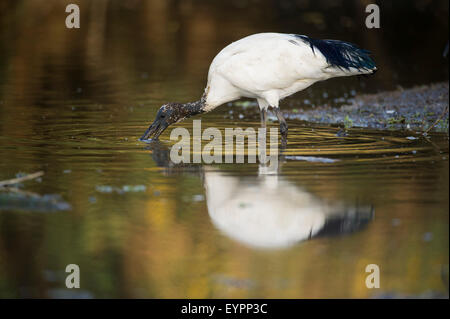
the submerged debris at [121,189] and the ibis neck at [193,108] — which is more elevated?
the ibis neck at [193,108]

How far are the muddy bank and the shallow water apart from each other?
2.15 ft

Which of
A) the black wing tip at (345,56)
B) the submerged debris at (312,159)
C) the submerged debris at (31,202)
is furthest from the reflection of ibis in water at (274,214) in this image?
the black wing tip at (345,56)

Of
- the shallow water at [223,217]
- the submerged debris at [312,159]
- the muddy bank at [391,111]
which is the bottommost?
the shallow water at [223,217]

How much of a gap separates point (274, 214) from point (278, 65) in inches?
150

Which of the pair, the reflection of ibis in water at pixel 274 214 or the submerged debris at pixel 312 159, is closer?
the reflection of ibis in water at pixel 274 214

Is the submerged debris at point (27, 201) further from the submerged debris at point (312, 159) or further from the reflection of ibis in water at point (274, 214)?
the submerged debris at point (312, 159)

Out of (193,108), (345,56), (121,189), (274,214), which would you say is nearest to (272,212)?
(274,214)

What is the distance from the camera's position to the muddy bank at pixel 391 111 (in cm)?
1177

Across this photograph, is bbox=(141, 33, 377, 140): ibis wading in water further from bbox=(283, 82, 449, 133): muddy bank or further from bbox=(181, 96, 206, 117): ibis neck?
bbox=(283, 82, 449, 133): muddy bank

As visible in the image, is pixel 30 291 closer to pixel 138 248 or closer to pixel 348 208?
pixel 138 248

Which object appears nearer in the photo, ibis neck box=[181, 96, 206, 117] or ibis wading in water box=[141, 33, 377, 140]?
ibis wading in water box=[141, 33, 377, 140]

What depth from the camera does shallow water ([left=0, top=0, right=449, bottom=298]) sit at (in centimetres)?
546

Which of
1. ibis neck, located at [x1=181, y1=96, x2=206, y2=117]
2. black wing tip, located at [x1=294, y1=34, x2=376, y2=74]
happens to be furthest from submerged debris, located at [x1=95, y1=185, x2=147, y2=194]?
black wing tip, located at [x1=294, y1=34, x2=376, y2=74]

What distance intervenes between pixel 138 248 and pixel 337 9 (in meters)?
27.4
